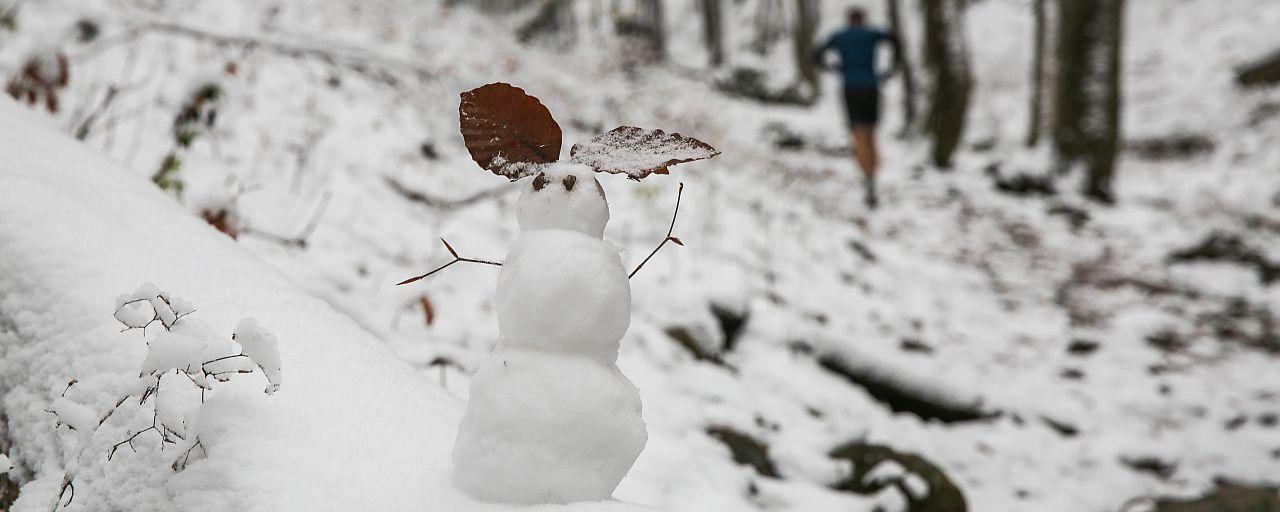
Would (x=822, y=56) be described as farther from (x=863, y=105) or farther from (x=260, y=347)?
(x=260, y=347)

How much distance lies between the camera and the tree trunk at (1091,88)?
5.83 m

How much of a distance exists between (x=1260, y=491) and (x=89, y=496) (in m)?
2.81

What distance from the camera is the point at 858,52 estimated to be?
6.68m

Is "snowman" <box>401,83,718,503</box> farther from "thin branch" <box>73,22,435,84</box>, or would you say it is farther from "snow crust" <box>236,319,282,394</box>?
"thin branch" <box>73,22,435,84</box>

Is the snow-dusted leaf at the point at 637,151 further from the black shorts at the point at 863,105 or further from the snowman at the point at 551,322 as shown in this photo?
the black shorts at the point at 863,105

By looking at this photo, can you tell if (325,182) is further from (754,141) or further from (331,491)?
(754,141)

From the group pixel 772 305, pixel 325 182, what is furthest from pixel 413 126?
pixel 772 305

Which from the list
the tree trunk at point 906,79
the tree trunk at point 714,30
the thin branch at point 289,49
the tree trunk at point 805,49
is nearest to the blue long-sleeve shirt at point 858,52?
the tree trunk at point 906,79

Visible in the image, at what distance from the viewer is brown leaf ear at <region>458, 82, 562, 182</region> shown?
620mm

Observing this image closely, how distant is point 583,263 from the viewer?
61 cm

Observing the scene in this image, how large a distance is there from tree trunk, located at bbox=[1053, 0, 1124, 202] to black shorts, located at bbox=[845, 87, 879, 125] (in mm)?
1668

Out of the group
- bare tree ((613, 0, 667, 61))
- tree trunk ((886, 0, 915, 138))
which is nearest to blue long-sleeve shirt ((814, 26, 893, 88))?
bare tree ((613, 0, 667, 61))

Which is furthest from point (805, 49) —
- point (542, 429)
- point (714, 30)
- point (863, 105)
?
point (542, 429)

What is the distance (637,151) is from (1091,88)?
271 inches
